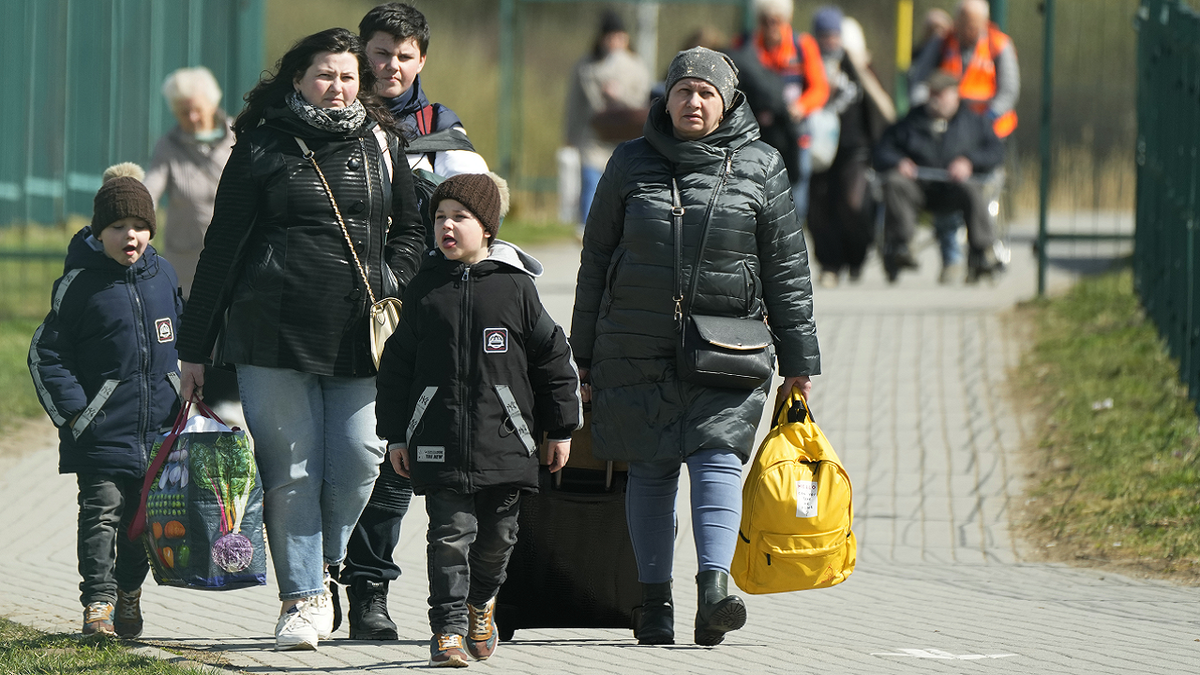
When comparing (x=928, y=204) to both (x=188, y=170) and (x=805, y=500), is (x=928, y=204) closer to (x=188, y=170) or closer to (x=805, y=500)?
(x=188, y=170)

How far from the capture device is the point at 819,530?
17.9ft

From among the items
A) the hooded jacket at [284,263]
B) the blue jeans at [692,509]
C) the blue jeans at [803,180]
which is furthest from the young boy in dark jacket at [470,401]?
the blue jeans at [803,180]

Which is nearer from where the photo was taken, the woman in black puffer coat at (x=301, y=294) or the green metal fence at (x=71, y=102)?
the woman in black puffer coat at (x=301, y=294)

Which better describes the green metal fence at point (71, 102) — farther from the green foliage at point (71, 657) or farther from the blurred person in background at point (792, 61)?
the green foliage at point (71, 657)

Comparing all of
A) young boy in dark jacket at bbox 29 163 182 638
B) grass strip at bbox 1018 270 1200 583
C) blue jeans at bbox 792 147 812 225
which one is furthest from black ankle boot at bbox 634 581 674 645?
blue jeans at bbox 792 147 812 225

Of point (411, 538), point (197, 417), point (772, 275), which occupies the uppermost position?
point (772, 275)

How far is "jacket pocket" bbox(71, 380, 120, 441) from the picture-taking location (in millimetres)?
5660

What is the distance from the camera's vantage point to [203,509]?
17.4ft

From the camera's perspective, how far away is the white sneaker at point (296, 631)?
5.41m

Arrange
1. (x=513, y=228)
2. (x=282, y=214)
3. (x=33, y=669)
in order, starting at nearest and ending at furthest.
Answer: (x=33, y=669) → (x=282, y=214) → (x=513, y=228)

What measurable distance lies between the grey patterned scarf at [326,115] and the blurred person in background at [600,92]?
10165 mm

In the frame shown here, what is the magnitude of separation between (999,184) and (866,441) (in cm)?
407

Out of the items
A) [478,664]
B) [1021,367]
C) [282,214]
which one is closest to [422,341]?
[282,214]

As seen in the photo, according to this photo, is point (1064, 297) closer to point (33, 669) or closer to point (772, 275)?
point (772, 275)
